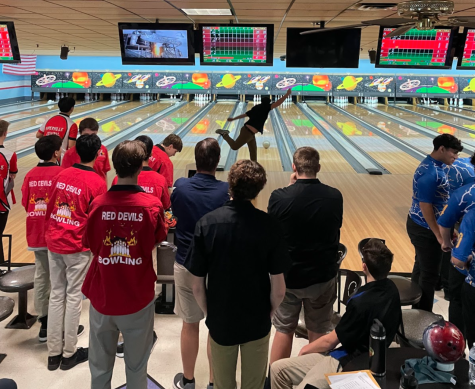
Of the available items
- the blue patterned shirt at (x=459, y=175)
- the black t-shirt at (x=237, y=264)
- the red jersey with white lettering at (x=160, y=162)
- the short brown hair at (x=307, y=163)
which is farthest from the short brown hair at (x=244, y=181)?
the red jersey with white lettering at (x=160, y=162)

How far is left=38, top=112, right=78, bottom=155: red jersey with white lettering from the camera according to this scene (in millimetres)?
4555

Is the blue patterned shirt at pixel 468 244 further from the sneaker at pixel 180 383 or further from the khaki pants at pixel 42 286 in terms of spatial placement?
the khaki pants at pixel 42 286

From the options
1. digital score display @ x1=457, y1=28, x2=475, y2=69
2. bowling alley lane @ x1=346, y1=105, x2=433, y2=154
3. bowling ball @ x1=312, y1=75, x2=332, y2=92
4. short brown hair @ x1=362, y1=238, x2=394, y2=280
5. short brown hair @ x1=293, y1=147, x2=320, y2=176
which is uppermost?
digital score display @ x1=457, y1=28, x2=475, y2=69

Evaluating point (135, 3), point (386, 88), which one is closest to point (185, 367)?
point (135, 3)

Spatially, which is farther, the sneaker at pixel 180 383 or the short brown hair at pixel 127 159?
the sneaker at pixel 180 383

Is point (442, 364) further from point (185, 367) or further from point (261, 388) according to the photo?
point (185, 367)

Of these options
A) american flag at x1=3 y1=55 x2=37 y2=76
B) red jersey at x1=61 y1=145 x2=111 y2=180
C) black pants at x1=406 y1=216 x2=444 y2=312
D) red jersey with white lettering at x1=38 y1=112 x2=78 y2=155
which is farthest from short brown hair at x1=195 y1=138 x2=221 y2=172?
american flag at x1=3 y1=55 x2=37 y2=76

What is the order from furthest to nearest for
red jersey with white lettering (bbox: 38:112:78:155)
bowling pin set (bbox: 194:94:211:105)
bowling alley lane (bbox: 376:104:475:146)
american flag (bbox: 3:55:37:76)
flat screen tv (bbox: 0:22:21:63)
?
bowling pin set (bbox: 194:94:211:105)
american flag (bbox: 3:55:37:76)
bowling alley lane (bbox: 376:104:475:146)
flat screen tv (bbox: 0:22:21:63)
red jersey with white lettering (bbox: 38:112:78:155)

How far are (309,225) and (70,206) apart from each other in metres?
1.18

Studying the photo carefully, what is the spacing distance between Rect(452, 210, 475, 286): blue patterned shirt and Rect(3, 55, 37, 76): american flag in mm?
15531

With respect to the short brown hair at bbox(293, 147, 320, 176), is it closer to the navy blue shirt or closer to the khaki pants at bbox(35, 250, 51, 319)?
the navy blue shirt

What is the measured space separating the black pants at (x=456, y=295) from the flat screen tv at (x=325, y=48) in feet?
9.85

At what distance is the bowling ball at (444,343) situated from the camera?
160 cm

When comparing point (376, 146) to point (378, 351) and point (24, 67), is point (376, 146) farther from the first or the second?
point (24, 67)
